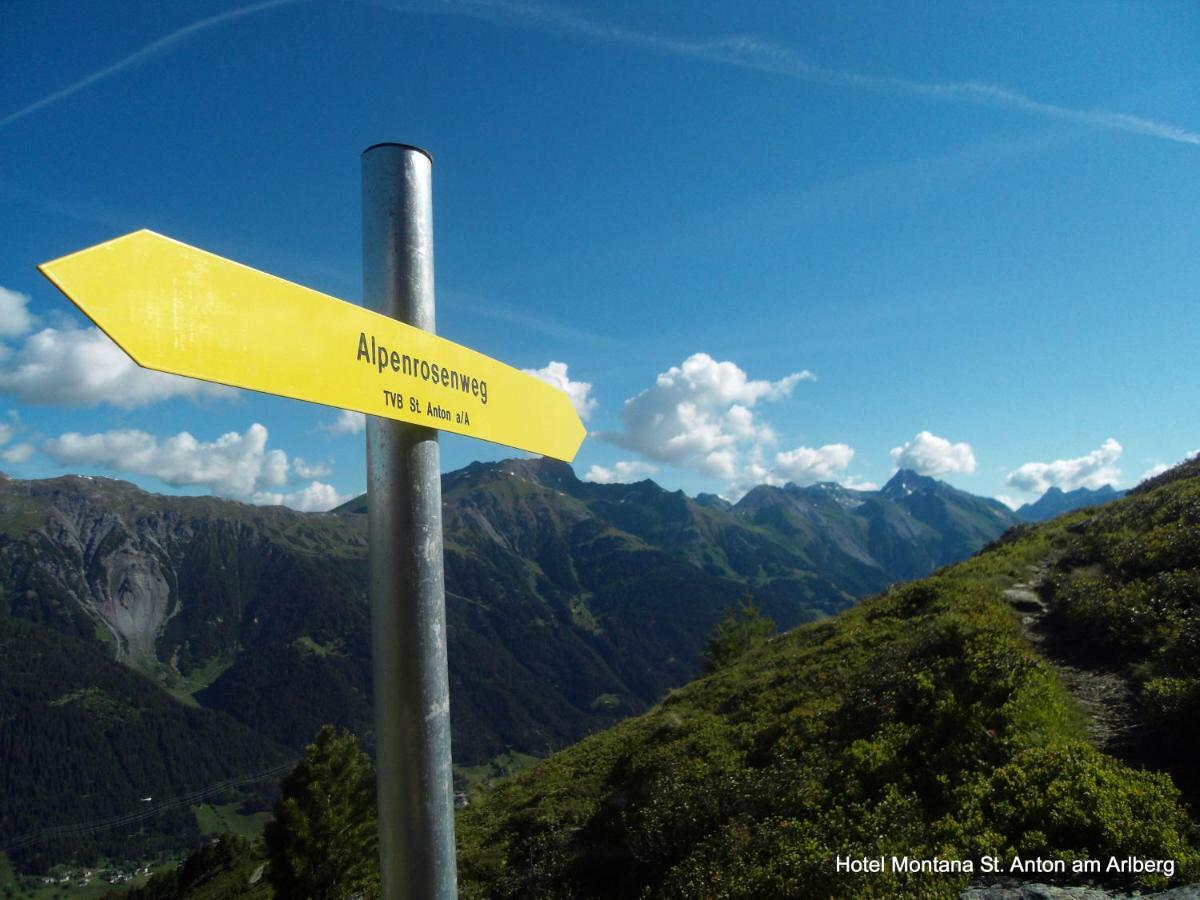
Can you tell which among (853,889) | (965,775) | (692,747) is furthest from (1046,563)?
(853,889)

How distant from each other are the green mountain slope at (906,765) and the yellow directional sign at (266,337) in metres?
5.59

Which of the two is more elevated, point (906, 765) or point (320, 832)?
point (906, 765)

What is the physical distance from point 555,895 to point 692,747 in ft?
11.7

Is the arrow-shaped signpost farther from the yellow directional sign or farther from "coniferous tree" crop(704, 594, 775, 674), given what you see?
"coniferous tree" crop(704, 594, 775, 674)

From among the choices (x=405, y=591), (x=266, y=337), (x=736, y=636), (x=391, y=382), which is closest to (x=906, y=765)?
(x=405, y=591)

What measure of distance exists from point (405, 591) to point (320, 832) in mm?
28220

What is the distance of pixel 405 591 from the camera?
2641 mm

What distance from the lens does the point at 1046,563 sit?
1709 centimetres

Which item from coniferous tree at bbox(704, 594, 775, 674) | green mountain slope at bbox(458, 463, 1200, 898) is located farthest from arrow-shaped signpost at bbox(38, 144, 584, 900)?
coniferous tree at bbox(704, 594, 775, 674)

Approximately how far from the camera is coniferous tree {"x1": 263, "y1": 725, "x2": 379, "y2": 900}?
24203 millimetres

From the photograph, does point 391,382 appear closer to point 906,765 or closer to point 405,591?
point 405,591

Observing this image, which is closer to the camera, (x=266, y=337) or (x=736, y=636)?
(x=266, y=337)

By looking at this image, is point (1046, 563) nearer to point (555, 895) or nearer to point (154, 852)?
point (555, 895)

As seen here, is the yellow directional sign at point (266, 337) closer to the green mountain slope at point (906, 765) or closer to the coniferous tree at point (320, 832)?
the green mountain slope at point (906, 765)
